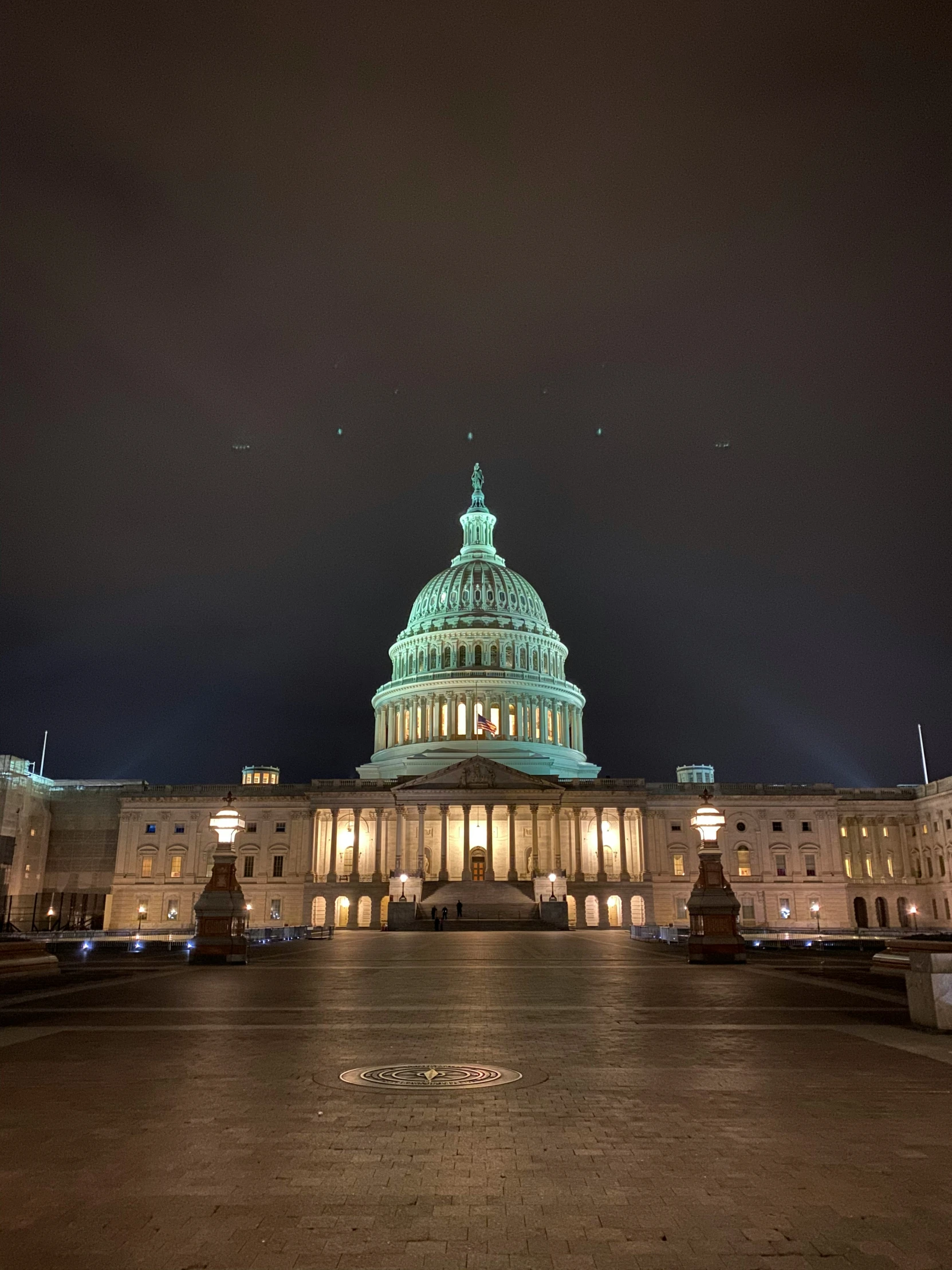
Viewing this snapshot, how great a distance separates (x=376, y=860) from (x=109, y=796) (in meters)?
33.8

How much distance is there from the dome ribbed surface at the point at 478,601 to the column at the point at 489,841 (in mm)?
33816

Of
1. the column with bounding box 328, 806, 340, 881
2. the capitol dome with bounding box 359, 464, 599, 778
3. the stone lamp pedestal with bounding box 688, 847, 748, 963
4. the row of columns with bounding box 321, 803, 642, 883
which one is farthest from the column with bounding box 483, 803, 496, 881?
the stone lamp pedestal with bounding box 688, 847, 748, 963

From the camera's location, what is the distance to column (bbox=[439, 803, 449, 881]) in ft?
321

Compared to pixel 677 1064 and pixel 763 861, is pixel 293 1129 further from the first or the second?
pixel 763 861

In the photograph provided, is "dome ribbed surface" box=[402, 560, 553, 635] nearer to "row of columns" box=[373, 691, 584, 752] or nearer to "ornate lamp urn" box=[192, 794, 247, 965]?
"row of columns" box=[373, 691, 584, 752]

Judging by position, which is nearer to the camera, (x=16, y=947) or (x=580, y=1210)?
(x=580, y=1210)

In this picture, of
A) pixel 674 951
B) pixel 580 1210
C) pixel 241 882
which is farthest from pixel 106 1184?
pixel 241 882

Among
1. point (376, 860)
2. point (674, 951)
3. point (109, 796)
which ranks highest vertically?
point (109, 796)

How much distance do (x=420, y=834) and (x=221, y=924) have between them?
65.1 meters

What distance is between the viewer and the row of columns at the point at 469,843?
97750 millimetres

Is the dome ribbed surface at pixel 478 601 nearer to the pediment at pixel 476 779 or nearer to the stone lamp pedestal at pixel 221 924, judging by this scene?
the pediment at pixel 476 779

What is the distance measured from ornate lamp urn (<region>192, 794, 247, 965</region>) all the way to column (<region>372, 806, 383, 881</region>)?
62.5 meters

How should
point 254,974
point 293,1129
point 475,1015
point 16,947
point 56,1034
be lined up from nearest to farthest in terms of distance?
point 293,1129, point 56,1034, point 475,1015, point 16,947, point 254,974

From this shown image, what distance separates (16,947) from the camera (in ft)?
85.6
